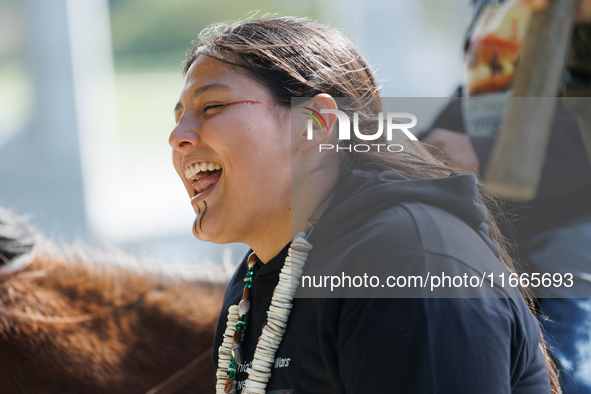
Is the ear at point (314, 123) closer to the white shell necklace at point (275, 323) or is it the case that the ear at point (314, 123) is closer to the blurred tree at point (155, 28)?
the white shell necklace at point (275, 323)

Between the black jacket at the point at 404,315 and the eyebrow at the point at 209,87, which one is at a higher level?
the eyebrow at the point at 209,87

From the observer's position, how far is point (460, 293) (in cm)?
80

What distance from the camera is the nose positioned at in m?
1.17

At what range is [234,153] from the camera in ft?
3.67

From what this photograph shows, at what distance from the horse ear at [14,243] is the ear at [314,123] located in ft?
3.49

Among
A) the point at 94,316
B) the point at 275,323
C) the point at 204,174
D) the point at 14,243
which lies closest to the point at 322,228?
the point at 275,323

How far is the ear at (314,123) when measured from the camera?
3.78 ft

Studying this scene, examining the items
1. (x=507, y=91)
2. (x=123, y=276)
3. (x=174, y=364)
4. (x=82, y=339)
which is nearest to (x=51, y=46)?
(x=123, y=276)

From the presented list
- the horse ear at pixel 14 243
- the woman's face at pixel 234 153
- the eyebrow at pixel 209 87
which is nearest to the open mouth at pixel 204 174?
the woman's face at pixel 234 153

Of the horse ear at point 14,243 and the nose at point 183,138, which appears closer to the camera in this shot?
the nose at point 183,138

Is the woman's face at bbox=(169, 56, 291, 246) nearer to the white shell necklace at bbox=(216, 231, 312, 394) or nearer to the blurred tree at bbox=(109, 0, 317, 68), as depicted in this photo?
the white shell necklace at bbox=(216, 231, 312, 394)

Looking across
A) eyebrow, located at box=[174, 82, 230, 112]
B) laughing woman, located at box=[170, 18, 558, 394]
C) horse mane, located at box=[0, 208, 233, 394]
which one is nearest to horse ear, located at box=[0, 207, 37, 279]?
horse mane, located at box=[0, 208, 233, 394]

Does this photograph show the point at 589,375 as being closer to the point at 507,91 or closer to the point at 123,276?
the point at 507,91

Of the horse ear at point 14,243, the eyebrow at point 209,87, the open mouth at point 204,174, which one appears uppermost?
the eyebrow at point 209,87
